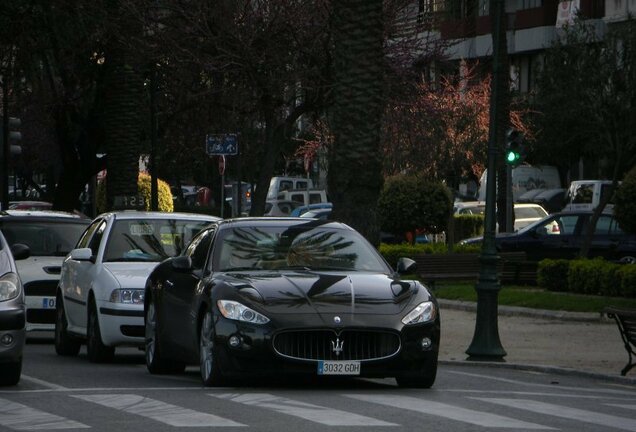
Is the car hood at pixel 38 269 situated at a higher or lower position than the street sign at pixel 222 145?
lower

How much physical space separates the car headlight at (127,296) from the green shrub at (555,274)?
1368 centimetres

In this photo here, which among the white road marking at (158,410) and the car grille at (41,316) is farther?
the car grille at (41,316)

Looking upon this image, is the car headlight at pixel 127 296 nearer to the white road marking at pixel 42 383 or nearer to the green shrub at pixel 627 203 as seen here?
the white road marking at pixel 42 383

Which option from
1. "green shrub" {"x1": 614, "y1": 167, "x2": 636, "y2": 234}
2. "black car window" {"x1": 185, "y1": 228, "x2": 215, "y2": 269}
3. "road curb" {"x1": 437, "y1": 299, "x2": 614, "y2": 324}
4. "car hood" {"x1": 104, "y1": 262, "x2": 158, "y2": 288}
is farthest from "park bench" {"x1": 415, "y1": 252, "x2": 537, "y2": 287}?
"black car window" {"x1": 185, "y1": 228, "x2": 215, "y2": 269}

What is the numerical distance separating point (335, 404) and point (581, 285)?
17.6m

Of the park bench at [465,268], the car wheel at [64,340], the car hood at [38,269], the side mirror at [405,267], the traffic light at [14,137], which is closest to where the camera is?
the side mirror at [405,267]

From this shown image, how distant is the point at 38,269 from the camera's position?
22.0m

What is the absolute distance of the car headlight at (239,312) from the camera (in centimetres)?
1371

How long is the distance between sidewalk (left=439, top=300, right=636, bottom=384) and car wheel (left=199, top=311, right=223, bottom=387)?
4728 mm

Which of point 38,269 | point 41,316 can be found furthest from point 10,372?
point 38,269

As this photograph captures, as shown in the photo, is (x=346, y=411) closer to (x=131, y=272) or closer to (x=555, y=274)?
(x=131, y=272)

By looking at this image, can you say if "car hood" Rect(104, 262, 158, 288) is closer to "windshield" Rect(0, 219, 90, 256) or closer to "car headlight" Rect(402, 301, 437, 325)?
"windshield" Rect(0, 219, 90, 256)

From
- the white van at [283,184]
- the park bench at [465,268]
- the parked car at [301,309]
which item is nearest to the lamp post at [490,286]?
the parked car at [301,309]

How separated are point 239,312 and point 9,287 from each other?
207cm
